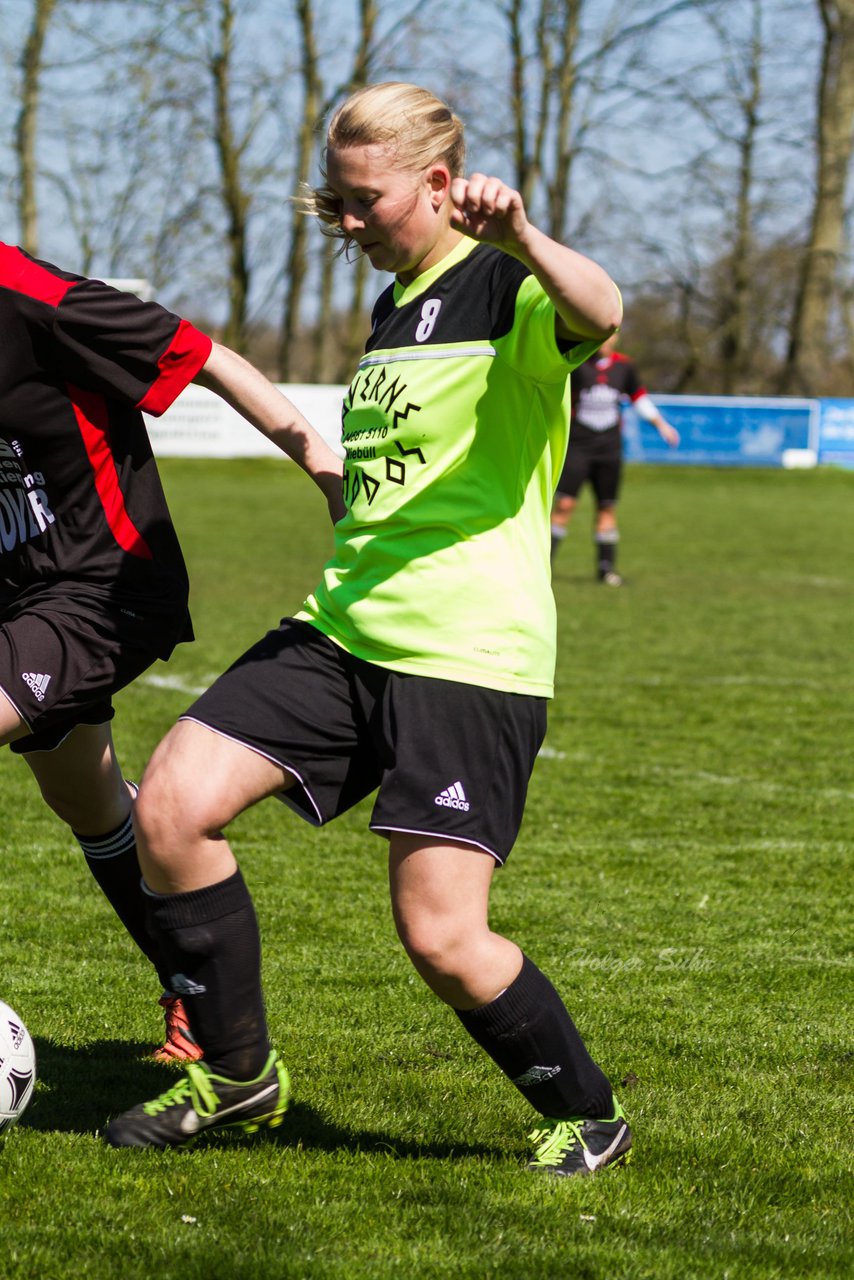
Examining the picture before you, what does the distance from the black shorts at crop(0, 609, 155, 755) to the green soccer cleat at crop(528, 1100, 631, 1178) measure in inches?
Answer: 50.7

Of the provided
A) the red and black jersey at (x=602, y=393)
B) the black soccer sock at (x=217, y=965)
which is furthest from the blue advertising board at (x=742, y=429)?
the black soccer sock at (x=217, y=965)

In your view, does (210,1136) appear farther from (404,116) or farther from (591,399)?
(591,399)

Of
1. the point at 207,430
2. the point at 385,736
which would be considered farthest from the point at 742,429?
the point at 385,736

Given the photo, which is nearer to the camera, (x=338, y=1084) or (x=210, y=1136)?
(x=210, y=1136)

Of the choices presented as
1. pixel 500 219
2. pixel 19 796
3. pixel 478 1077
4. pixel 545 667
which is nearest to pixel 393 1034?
pixel 478 1077

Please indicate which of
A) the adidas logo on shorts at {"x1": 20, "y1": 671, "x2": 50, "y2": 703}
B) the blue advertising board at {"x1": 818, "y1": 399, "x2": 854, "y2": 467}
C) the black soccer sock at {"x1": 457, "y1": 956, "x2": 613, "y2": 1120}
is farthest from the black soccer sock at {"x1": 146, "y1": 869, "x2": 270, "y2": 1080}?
the blue advertising board at {"x1": 818, "y1": 399, "x2": 854, "y2": 467}

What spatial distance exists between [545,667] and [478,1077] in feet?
3.85

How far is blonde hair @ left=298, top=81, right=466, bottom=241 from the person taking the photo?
2852 millimetres

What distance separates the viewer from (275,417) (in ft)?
11.1

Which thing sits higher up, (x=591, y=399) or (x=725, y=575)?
(x=591, y=399)

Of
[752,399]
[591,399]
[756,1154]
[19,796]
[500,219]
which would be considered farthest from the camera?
[752,399]

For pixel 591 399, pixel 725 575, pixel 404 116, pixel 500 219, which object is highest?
pixel 404 116

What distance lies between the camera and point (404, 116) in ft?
9.38

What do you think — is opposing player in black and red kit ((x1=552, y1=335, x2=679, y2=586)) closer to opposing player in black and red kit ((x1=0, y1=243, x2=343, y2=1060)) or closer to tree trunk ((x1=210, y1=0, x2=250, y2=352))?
opposing player in black and red kit ((x1=0, y1=243, x2=343, y2=1060))
